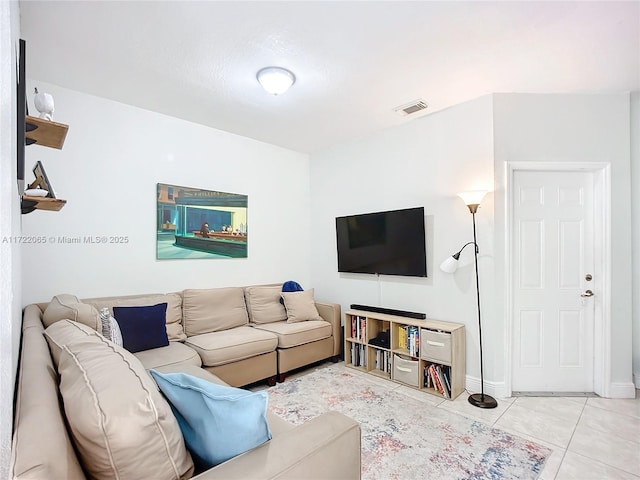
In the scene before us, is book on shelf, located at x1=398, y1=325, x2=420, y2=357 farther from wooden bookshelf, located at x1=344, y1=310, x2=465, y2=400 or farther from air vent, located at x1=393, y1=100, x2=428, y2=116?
air vent, located at x1=393, y1=100, x2=428, y2=116

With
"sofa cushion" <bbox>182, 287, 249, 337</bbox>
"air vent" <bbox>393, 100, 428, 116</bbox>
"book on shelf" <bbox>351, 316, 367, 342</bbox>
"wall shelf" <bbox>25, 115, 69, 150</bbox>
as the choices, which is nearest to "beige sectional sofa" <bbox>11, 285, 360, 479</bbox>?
"wall shelf" <bbox>25, 115, 69, 150</bbox>

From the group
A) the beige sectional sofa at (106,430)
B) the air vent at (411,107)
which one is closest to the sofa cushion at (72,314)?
the beige sectional sofa at (106,430)

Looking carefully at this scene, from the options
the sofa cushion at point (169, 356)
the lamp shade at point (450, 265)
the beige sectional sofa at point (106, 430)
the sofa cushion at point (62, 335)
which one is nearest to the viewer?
the beige sectional sofa at point (106, 430)

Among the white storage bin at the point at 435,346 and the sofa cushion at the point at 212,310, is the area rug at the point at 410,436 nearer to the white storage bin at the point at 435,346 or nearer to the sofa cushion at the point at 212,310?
the white storage bin at the point at 435,346

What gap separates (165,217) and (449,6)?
2901mm

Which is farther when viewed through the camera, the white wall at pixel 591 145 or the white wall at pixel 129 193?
the white wall at pixel 591 145

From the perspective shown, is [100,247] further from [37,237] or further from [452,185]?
[452,185]

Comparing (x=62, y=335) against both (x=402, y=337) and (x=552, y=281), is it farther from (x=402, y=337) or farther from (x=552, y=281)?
(x=552, y=281)

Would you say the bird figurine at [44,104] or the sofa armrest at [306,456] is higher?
the bird figurine at [44,104]

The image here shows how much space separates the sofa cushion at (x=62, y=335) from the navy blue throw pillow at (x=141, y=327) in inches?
39.6

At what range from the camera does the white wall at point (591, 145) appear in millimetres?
2902

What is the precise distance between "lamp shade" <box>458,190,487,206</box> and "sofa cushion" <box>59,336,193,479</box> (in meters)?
2.70

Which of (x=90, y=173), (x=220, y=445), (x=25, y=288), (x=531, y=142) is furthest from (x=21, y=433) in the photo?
(x=531, y=142)

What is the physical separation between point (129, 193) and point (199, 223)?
718 mm
